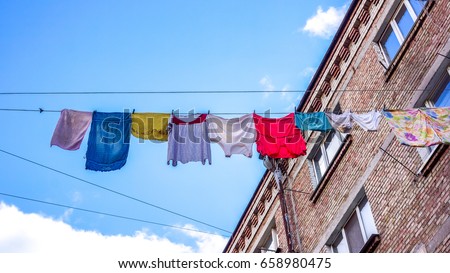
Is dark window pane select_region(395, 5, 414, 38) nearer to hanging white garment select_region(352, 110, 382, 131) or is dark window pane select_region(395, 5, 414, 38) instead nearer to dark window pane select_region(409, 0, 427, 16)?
dark window pane select_region(409, 0, 427, 16)

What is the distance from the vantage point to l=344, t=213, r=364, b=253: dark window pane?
37.6 ft

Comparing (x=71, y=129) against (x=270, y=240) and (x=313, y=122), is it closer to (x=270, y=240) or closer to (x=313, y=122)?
(x=313, y=122)

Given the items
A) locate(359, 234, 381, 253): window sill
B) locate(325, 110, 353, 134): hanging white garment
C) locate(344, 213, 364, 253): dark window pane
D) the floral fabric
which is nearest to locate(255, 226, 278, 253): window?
locate(344, 213, 364, 253): dark window pane

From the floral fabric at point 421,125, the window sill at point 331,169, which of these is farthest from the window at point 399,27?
the floral fabric at point 421,125

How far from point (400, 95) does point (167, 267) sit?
6.25 meters

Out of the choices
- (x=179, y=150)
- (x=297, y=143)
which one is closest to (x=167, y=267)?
(x=179, y=150)

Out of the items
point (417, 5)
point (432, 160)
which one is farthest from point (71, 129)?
point (417, 5)

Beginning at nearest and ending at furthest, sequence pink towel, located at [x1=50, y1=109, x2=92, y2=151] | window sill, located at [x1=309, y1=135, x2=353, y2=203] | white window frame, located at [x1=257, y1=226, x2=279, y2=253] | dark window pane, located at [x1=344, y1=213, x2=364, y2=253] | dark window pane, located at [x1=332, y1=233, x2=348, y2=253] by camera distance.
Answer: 1. pink towel, located at [x1=50, y1=109, x2=92, y2=151]
2. dark window pane, located at [x1=344, y1=213, x2=364, y2=253]
3. dark window pane, located at [x1=332, y1=233, x2=348, y2=253]
4. window sill, located at [x1=309, y1=135, x2=353, y2=203]
5. white window frame, located at [x1=257, y1=226, x2=279, y2=253]

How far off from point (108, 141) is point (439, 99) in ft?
21.7

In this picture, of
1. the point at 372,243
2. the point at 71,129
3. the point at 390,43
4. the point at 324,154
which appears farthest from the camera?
the point at 324,154

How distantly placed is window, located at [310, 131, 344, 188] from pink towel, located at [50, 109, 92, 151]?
6.18 meters

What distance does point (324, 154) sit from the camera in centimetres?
1395

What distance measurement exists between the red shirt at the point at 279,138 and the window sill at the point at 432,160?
2382mm

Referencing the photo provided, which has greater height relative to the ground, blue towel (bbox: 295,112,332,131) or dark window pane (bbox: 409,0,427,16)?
dark window pane (bbox: 409,0,427,16)
